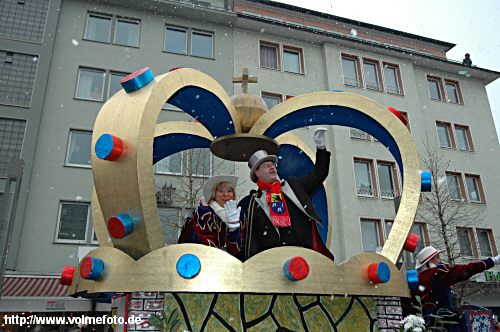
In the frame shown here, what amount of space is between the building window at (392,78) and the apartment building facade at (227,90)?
7cm

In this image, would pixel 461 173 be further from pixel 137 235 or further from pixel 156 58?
pixel 137 235

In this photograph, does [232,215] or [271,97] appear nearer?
[232,215]

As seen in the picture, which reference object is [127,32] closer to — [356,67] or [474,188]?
[356,67]

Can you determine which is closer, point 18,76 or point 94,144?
point 94,144

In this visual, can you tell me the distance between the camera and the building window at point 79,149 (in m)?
18.6

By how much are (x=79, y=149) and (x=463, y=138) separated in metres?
21.6

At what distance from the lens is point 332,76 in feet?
77.6

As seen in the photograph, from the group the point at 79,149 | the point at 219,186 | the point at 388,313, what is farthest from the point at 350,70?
the point at 388,313

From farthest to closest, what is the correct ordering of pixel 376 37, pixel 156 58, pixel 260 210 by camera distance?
pixel 376 37 < pixel 156 58 < pixel 260 210

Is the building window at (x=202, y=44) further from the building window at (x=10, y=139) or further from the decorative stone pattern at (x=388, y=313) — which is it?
the decorative stone pattern at (x=388, y=313)

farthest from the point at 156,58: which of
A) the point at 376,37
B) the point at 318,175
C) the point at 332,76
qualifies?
the point at 318,175

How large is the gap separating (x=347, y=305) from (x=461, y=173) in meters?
22.9

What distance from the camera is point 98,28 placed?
21141 millimetres

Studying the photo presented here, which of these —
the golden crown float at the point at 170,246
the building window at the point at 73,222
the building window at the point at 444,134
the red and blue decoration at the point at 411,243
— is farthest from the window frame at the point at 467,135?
the golden crown float at the point at 170,246
